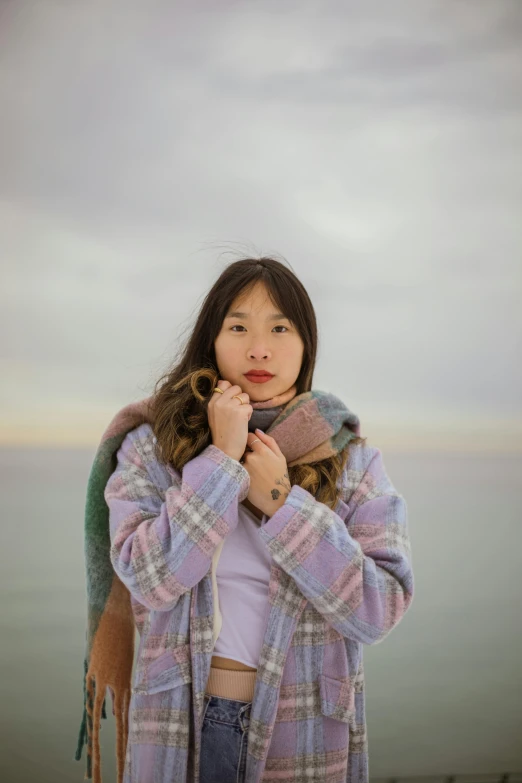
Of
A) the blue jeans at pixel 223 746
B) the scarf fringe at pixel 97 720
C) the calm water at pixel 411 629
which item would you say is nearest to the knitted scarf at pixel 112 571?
the scarf fringe at pixel 97 720

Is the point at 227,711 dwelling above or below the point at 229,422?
below

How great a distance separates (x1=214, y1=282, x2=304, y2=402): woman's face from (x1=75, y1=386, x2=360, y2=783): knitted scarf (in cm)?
4

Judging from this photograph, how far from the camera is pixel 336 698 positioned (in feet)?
4.21

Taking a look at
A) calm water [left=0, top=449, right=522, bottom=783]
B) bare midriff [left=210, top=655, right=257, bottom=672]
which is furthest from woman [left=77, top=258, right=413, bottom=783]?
calm water [left=0, top=449, right=522, bottom=783]

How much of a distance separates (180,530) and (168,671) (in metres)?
0.27

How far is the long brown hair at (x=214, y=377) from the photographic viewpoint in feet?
4.49

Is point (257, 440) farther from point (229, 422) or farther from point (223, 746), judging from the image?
point (223, 746)

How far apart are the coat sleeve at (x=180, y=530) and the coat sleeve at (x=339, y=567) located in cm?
9

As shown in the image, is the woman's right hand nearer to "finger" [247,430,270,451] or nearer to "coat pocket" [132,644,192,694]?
"finger" [247,430,270,451]

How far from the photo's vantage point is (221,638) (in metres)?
1.30

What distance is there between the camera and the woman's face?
4.59ft

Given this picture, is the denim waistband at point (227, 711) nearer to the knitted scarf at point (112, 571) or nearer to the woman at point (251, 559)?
the woman at point (251, 559)

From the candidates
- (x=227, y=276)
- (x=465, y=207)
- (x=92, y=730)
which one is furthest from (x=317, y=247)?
(x=92, y=730)

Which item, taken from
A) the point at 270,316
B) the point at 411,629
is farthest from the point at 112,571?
the point at 411,629
